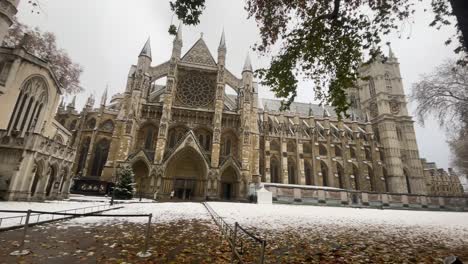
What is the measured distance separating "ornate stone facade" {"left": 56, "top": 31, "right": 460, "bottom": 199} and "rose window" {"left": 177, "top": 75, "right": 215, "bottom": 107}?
144 mm

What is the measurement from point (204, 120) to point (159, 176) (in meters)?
9.35

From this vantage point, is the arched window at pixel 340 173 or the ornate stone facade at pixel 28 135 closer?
the ornate stone facade at pixel 28 135

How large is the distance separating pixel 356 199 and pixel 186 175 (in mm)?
22024

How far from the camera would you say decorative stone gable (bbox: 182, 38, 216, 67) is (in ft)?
110

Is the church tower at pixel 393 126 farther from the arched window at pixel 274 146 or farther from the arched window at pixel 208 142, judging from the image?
the arched window at pixel 208 142

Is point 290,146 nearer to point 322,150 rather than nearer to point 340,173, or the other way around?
point 322,150

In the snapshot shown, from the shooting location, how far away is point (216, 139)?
2839 cm

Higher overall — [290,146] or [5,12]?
[290,146]

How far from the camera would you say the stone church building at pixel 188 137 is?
14.7 m

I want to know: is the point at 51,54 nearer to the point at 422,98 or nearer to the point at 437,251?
the point at 437,251

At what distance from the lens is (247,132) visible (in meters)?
29.4

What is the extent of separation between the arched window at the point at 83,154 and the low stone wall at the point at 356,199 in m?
26.2

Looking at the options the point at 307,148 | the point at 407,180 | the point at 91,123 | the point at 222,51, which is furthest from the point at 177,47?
the point at 407,180

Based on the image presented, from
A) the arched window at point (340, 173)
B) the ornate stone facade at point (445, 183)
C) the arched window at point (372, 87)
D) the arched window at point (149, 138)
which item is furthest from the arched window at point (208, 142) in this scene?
the ornate stone facade at point (445, 183)
